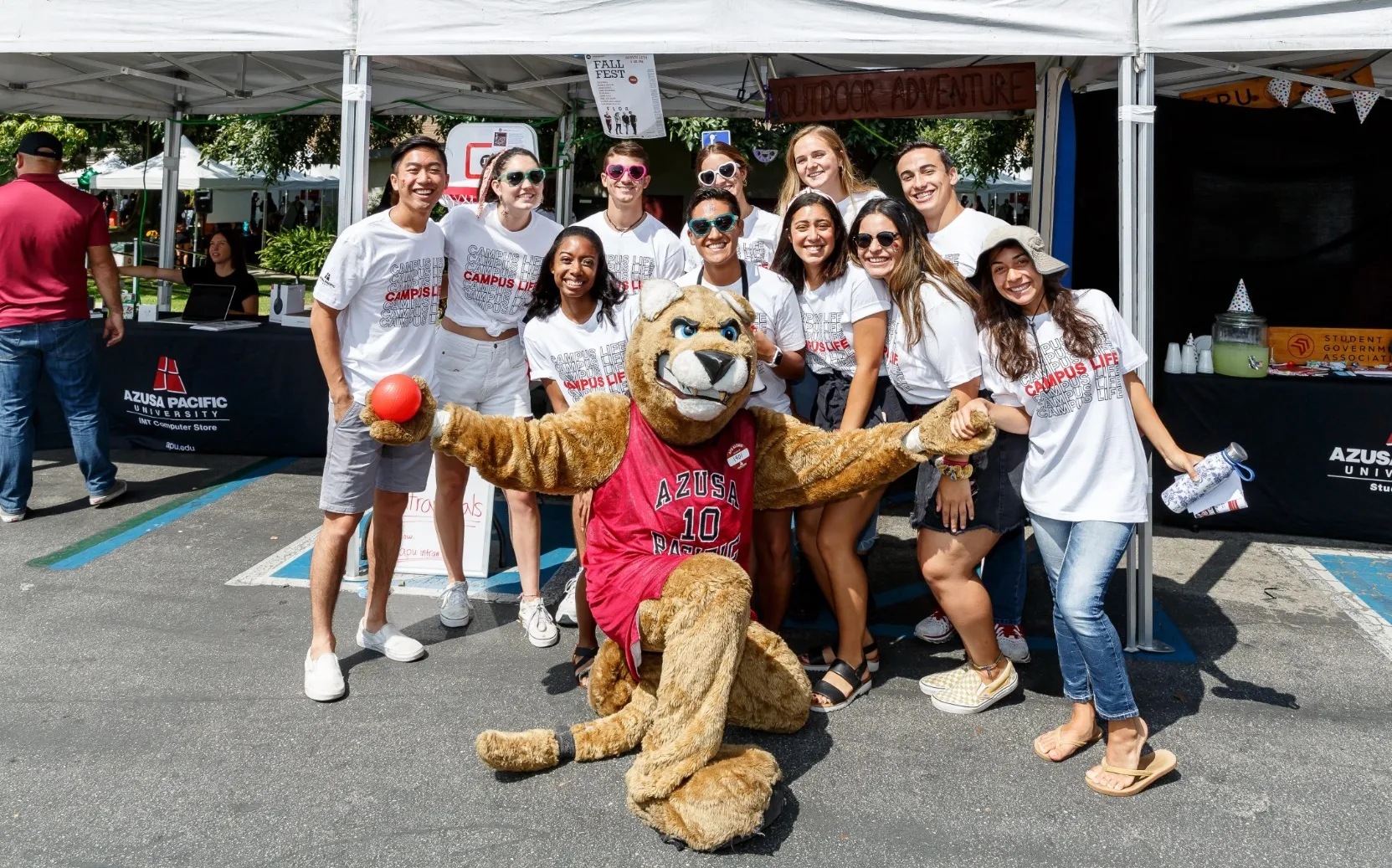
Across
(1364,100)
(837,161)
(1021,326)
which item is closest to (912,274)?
(1021,326)

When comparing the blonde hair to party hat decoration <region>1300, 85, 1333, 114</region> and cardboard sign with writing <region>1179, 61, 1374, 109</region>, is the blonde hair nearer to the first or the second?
party hat decoration <region>1300, 85, 1333, 114</region>

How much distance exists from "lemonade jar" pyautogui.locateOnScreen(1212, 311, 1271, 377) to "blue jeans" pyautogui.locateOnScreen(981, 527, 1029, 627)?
8.76 ft

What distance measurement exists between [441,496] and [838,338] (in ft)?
5.81

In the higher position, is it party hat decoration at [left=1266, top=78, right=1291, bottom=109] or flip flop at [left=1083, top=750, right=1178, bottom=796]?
party hat decoration at [left=1266, top=78, right=1291, bottom=109]

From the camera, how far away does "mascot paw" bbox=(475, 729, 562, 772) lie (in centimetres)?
320

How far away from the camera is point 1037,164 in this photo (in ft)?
21.0

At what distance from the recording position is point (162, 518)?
19.7ft

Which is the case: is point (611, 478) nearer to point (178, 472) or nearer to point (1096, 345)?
point (1096, 345)

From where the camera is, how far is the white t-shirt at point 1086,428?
332 centimetres

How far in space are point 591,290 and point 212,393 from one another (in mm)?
4227

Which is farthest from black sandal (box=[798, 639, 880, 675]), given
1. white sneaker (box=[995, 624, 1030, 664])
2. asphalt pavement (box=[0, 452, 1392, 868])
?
white sneaker (box=[995, 624, 1030, 664])

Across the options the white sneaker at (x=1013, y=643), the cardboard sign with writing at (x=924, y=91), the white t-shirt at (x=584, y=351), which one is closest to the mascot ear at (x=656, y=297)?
the white t-shirt at (x=584, y=351)

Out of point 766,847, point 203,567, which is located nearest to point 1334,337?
point 766,847

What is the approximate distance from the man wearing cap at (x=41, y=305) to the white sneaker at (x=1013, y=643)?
4993mm
